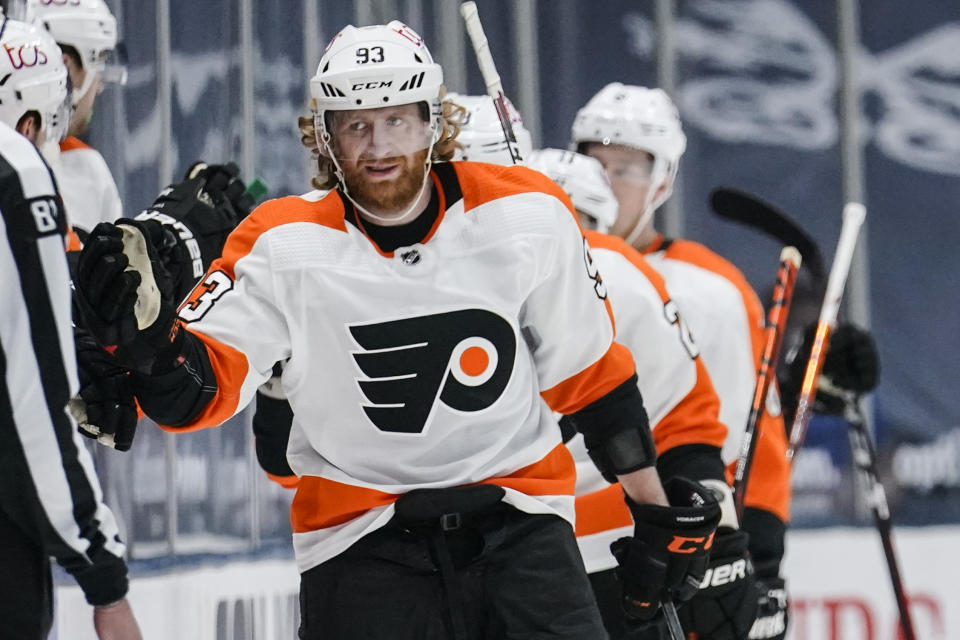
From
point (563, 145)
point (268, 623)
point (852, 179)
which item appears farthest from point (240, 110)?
point (852, 179)

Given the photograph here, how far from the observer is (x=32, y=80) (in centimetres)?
251

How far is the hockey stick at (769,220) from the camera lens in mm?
4379

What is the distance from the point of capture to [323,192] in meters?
2.40

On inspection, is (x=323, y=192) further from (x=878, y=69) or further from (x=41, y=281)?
(x=878, y=69)

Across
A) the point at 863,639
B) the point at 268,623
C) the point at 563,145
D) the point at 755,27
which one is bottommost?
the point at 863,639

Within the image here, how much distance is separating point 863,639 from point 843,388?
1357mm

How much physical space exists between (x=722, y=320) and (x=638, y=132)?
0.53 metres

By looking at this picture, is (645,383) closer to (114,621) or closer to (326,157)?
(326,157)

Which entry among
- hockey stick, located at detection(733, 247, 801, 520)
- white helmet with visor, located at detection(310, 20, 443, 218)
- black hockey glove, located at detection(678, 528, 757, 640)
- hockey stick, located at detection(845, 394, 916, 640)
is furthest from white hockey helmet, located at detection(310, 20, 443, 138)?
hockey stick, located at detection(845, 394, 916, 640)

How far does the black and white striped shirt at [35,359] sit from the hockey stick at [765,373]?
198 centimetres

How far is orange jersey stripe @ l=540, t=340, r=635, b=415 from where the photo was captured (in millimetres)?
2422

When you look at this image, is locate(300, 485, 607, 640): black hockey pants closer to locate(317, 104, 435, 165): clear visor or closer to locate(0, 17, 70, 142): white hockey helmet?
locate(317, 104, 435, 165): clear visor

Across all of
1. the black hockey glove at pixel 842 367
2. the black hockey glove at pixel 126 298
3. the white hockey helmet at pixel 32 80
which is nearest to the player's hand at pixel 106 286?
the black hockey glove at pixel 126 298

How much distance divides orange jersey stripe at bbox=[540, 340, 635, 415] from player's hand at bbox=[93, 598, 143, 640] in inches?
31.8
